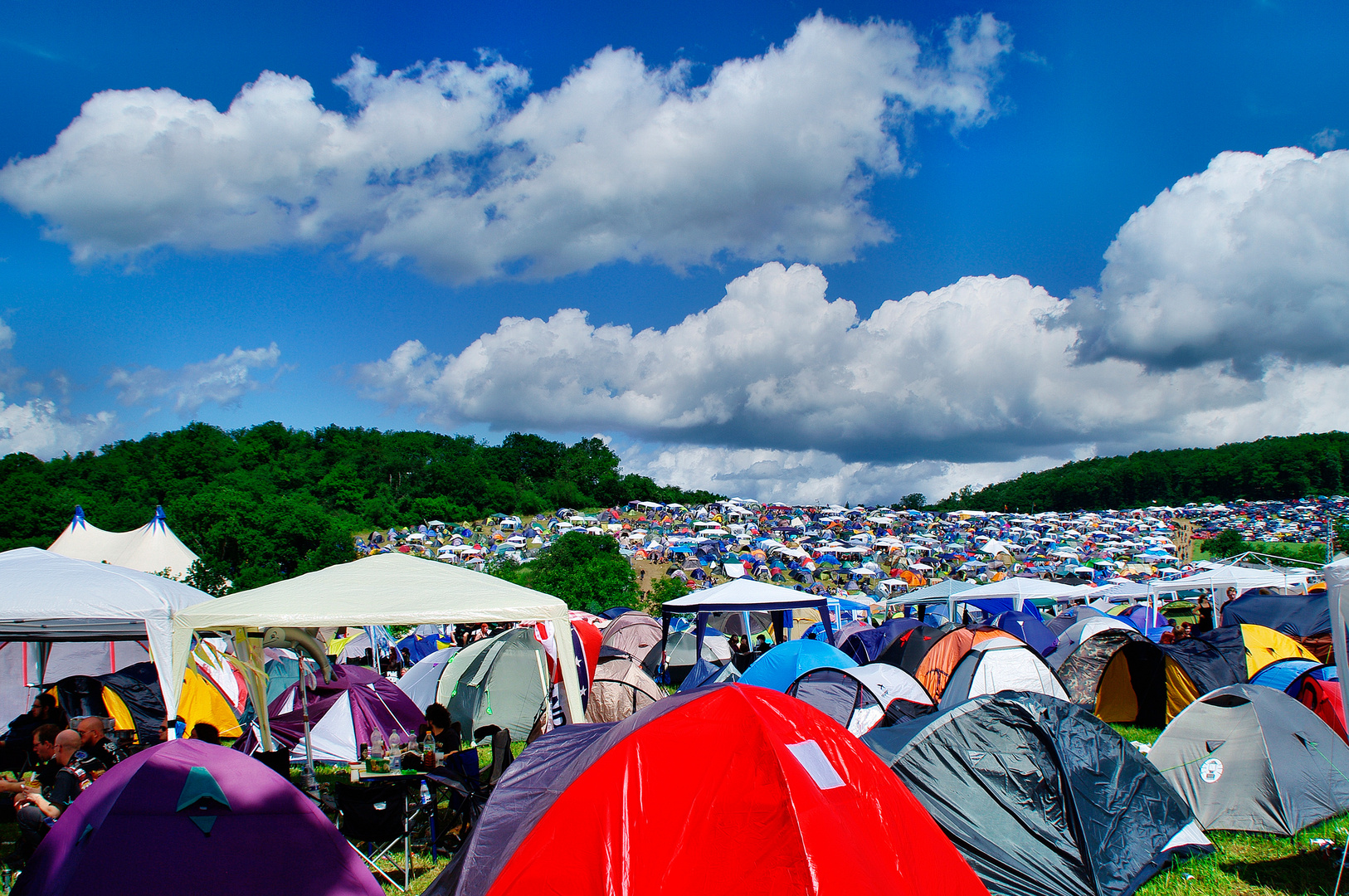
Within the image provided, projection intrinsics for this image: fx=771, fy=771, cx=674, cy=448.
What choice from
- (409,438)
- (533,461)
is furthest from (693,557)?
(409,438)

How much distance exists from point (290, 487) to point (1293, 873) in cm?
8364

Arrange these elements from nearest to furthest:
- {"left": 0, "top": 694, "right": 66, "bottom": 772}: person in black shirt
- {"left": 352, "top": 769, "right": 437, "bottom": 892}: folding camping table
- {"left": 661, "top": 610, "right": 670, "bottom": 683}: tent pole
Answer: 1. {"left": 352, "top": 769, "right": 437, "bottom": 892}: folding camping table
2. {"left": 0, "top": 694, "right": 66, "bottom": 772}: person in black shirt
3. {"left": 661, "top": 610, "right": 670, "bottom": 683}: tent pole

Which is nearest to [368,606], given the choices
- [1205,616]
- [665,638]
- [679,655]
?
[665,638]

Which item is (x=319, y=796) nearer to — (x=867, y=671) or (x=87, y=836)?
(x=87, y=836)

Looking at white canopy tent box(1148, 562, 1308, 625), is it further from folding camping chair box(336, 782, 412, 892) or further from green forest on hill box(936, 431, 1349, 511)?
green forest on hill box(936, 431, 1349, 511)

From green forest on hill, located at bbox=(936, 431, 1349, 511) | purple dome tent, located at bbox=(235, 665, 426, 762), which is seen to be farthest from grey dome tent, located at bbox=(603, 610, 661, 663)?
green forest on hill, located at bbox=(936, 431, 1349, 511)

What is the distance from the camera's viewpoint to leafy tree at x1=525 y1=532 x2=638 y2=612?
28.5 meters

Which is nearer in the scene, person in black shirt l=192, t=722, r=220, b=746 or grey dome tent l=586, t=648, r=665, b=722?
person in black shirt l=192, t=722, r=220, b=746

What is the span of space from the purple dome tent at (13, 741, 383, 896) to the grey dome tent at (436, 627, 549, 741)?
7.31 metres

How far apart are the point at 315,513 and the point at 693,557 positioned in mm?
25174

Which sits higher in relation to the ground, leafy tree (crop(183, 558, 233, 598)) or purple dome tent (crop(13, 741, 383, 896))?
purple dome tent (crop(13, 741, 383, 896))

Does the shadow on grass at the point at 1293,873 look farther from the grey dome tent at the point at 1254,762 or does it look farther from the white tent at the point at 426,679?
the white tent at the point at 426,679

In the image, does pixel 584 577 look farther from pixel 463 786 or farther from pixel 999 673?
pixel 463 786

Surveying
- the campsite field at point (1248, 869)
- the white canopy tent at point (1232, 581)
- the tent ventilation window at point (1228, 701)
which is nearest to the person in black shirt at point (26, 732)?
the campsite field at point (1248, 869)
